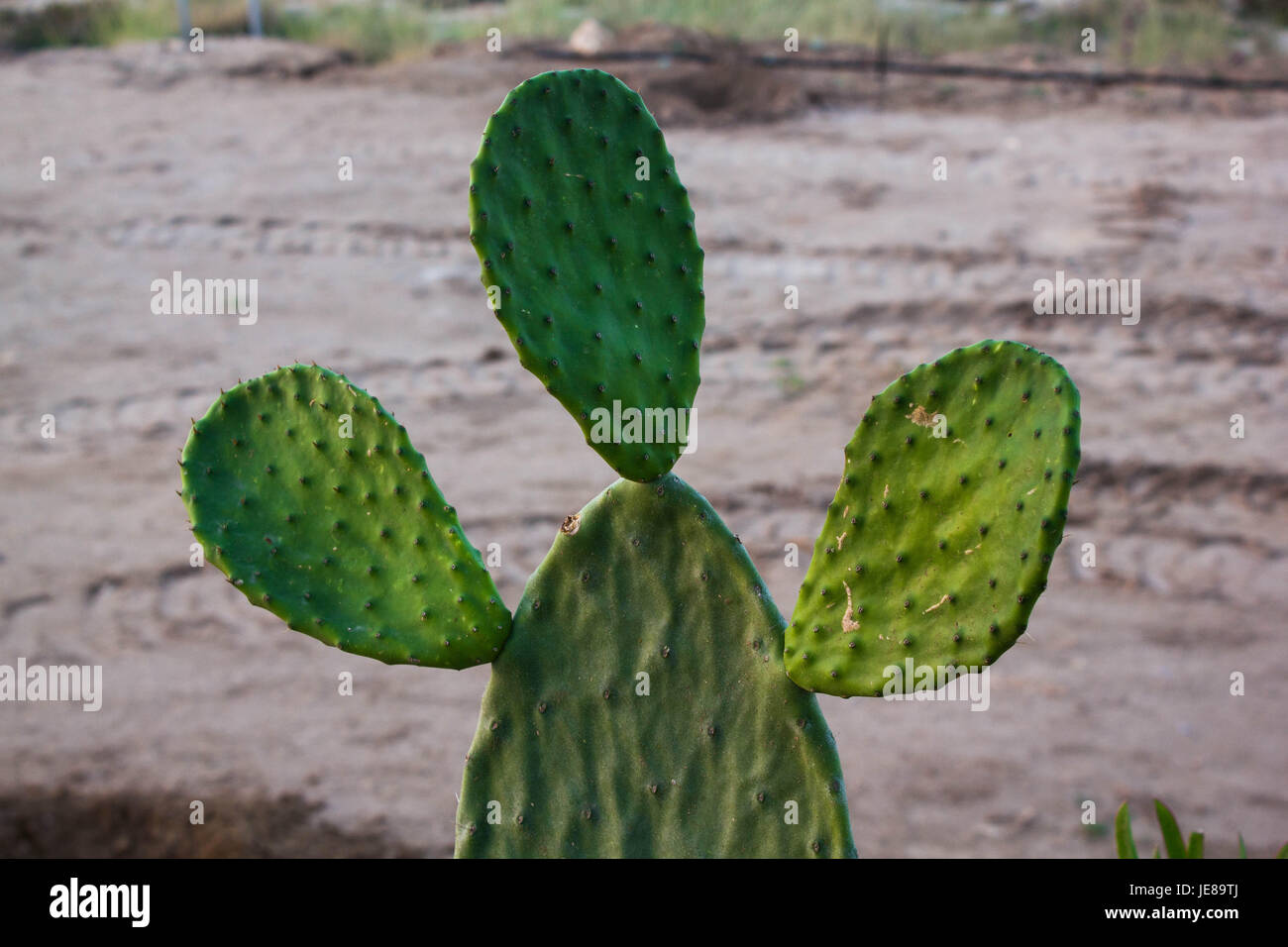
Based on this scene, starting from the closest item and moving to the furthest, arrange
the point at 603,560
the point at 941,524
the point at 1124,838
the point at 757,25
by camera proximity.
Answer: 1. the point at 941,524
2. the point at 603,560
3. the point at 1124,838
4. the point at 757,25

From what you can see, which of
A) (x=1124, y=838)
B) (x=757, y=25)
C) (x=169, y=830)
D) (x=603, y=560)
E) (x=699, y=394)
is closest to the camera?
(x=603, y=560)

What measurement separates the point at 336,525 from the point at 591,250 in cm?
40

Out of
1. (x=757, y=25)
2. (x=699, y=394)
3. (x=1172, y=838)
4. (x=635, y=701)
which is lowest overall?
(x=699, y=394)

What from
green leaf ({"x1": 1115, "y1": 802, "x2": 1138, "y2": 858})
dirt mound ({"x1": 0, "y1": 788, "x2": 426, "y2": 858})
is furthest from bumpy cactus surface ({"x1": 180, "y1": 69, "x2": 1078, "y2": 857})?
dirt mound ({"x1": 0, "y1": 788, "x2": 426, "y2": 858})

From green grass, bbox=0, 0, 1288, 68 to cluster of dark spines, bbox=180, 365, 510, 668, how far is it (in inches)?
372

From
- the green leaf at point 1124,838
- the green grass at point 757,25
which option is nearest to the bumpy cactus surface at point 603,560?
the green leaf at point 1124,838

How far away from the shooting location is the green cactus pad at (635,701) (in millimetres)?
1441

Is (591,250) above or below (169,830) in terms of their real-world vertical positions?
above

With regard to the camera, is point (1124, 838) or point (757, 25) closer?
point (1124, 838)

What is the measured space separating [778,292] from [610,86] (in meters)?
5.16

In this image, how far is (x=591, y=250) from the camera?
4.79 ft

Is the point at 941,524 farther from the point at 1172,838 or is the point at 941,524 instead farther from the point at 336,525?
the point at 1172,838

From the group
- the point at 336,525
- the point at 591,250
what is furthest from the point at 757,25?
the point at 336,525
